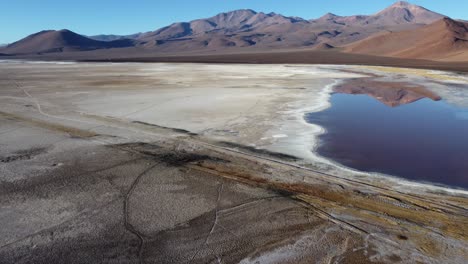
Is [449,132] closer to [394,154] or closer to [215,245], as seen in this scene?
[394,154]

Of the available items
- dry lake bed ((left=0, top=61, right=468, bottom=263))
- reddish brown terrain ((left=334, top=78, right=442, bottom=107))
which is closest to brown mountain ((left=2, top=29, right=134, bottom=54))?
reddish brown terrain ((left=334, top=78, right=442, bottom=107))

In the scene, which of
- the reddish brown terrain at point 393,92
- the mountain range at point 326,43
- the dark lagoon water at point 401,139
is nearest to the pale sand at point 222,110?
the dark lagoon water at point 401,139

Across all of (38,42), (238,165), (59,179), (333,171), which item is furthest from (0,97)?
(38,42)

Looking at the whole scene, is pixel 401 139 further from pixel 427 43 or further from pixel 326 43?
pixel 326 43

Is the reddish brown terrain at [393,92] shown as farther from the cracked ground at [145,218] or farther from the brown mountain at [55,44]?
the brown mountain at [55,44]

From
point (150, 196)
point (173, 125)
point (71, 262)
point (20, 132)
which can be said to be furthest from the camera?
point (173, 125)

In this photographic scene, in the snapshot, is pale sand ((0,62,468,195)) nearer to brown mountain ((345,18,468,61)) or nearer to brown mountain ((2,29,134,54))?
brown mountain ((345,18,468,61))

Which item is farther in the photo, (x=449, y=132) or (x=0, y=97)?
(x=0, y=97)
